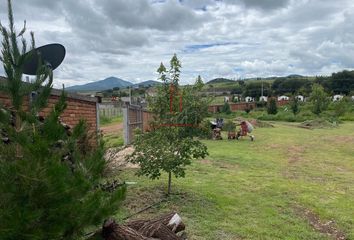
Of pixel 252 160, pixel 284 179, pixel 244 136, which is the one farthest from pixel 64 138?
pixel 244 136

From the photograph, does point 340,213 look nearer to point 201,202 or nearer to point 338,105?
point 201,202

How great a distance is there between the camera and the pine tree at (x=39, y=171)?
187 cm

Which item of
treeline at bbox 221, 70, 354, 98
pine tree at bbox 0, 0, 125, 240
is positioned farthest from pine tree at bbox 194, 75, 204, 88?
treeline at bbox 221, 70, 354, 98

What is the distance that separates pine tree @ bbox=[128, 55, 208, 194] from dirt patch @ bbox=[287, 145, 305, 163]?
7.03 m

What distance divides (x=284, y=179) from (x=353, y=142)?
1201 cm

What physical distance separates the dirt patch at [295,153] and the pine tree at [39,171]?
35.8 feet

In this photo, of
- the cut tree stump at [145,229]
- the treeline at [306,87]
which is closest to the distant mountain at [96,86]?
the cut tree stump at [145,229]

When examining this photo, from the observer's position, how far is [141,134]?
6.64 metres

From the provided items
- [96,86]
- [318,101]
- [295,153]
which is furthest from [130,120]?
[96,86]

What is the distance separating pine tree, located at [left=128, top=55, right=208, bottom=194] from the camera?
20.2ft

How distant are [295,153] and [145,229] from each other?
11691mm

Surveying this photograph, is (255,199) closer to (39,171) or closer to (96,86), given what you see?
(39,171)

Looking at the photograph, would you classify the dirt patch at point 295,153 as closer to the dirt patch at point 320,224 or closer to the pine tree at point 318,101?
the dirt patch at point 320,224

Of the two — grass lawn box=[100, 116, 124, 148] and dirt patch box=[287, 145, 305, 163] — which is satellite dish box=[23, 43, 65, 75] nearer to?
grass lawn box=[100, 116, 124, 148]
